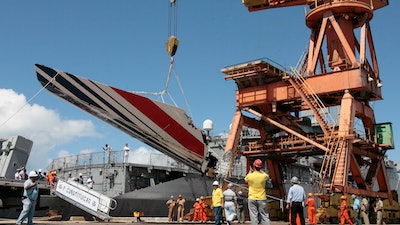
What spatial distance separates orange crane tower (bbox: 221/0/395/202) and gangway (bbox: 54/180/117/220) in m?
9.63

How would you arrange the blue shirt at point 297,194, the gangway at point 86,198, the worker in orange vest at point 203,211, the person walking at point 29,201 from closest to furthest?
the person walking at point 29,201 < the blue shirt at point 297,194 < the gangway at point 86,198 < the worker in orange vest at point 203,211

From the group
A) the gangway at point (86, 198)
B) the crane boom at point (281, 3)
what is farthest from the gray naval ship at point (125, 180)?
the crane boom at point (281, 3)

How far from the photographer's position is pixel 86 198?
19.4m

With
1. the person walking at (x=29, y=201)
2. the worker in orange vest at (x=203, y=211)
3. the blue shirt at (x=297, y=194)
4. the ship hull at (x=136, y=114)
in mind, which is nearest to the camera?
the person walking at (x=29, y=201)

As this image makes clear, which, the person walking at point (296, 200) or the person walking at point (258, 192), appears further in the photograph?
the person walking at point (296, 200)

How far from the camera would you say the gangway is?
19.2m

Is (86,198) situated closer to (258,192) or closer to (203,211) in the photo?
(203,211)

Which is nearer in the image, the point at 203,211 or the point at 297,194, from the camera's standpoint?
the point at 297,194

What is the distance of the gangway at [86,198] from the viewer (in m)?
19.2

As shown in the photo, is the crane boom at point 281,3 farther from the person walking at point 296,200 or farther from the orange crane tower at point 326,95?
the person walking at point 296,200

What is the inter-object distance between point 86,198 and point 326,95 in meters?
15.4

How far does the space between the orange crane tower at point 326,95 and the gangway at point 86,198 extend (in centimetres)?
963

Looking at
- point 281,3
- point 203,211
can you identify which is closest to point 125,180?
point 203,211

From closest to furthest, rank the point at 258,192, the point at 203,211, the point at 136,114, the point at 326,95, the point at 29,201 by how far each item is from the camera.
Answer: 1. the point at 258,192
2. the point at 29,201
3. the point at 136,114
4. the point at 203,211
5. the point at 326,95
